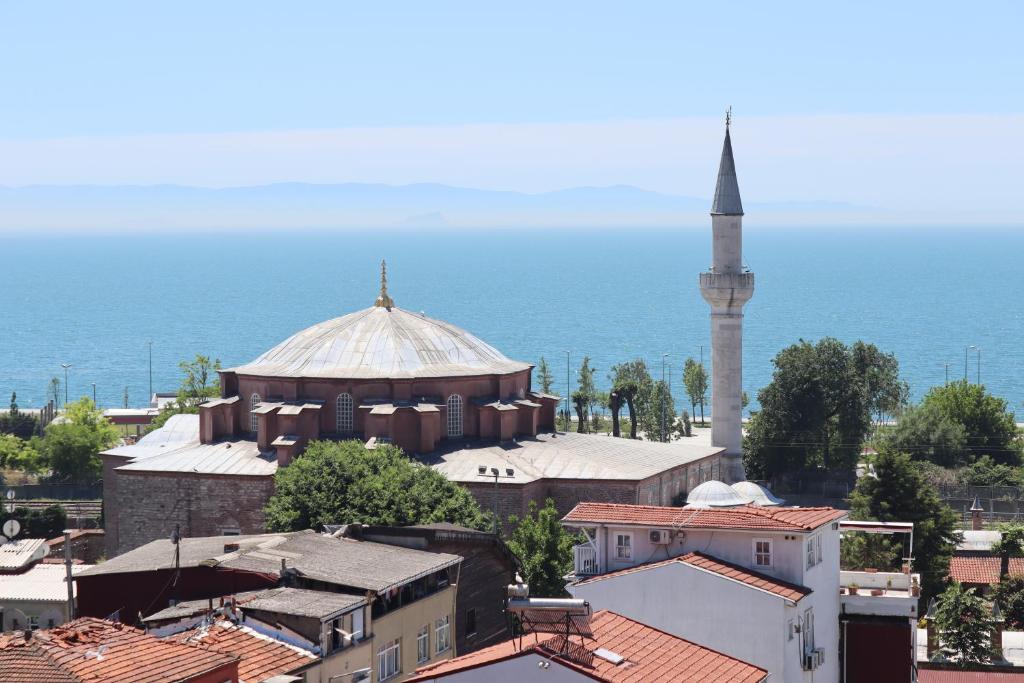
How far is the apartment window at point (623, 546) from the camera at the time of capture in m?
26.4

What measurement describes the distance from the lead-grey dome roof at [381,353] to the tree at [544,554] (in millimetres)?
11421

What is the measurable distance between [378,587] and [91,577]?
17.6 feet

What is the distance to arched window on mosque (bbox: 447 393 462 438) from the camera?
5212 centimetres

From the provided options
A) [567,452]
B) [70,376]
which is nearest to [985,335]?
[70,376]

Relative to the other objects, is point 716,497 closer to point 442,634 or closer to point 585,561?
point 442,634

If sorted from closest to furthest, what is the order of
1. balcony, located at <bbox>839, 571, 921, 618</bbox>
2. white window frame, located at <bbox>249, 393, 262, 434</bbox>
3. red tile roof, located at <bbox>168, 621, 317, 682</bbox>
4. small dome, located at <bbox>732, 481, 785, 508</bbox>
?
1. red tile roof, located at <bbox>168, 621, 317, 682</bbox>
2. balcony, located at <bbox>839, 571, 921, 618</bbox>
3. small dome, located at <bbox>732, 481, 785, 508</bbox>
4. white window frame, located at <bbox>249, 393, 262, 434</bbox>

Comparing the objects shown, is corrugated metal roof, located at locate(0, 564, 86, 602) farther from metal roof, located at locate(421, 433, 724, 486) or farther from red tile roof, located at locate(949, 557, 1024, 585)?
red tile roof, located at locate(949, 557, 1024, 585)

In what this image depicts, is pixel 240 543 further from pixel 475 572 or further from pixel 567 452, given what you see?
pixel 567 452

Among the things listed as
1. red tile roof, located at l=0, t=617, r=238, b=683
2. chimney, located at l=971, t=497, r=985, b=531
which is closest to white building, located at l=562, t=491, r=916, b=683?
red tile roof, located at l=0, t=617, r=238, b=683

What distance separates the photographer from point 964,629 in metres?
36.3

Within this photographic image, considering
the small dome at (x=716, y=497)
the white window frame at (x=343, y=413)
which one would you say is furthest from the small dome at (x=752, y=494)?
the white window frame at (x=343, y=413)

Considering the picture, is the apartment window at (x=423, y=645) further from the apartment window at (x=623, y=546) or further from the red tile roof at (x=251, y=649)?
the red tile roof at (x=251, y=649)

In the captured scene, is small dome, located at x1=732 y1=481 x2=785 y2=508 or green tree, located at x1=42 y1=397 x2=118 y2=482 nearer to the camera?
small dome, located at x1=732 y1=481 x2=785 y2=508

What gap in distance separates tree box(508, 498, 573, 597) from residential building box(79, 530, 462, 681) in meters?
9.60
